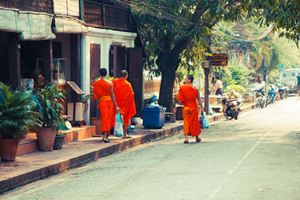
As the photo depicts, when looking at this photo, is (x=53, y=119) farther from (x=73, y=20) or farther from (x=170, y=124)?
(x=170, y=124)

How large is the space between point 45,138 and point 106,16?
8.37 m

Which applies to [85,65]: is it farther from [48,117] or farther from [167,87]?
[167,87]

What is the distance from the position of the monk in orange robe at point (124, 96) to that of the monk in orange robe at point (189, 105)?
131cm

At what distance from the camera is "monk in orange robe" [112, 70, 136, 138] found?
737 inches

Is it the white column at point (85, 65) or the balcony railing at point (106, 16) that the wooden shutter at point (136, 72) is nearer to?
the balcony railing at point (106, 16)

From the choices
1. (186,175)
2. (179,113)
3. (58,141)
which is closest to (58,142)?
(58,141)

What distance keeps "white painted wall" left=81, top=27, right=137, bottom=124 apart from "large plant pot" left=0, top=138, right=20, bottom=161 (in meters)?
6.49

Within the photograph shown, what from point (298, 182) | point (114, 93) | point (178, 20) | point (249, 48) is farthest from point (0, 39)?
point (249, 48)

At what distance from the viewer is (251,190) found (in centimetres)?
1035

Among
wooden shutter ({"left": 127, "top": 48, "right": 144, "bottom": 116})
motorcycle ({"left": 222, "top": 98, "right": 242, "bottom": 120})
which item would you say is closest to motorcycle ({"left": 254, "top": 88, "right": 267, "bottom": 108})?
motorcycle ({"left": 222, "top": 98, "right": 242, "bottom": 120})

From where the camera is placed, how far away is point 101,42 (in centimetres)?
2245

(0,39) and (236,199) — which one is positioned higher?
(0,39)

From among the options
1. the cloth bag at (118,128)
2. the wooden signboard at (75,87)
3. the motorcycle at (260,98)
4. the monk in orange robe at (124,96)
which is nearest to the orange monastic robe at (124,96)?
the monk in orange robe at (124,96)

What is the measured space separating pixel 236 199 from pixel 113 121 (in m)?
8.76
